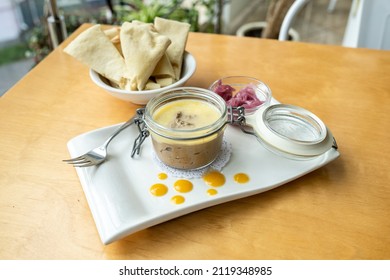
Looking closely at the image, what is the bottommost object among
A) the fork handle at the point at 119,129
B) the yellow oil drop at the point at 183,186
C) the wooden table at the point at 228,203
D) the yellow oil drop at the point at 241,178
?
the wooden table at the point at 228,203

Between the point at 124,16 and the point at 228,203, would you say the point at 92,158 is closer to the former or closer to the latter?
the point at 228,203

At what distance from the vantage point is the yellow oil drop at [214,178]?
0.59m

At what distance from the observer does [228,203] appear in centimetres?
58

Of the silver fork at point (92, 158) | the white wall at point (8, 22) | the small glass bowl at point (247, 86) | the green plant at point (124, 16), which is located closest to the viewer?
the silver fork at point (92, 158)

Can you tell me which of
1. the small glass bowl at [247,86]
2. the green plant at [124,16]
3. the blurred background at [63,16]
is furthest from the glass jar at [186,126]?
the green plant at [124,16]

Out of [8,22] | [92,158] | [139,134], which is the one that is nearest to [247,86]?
[139,134]

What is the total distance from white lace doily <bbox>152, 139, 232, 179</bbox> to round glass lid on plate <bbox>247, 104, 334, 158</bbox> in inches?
2.7

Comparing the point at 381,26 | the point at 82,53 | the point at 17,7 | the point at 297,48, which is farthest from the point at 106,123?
the point at 17,7

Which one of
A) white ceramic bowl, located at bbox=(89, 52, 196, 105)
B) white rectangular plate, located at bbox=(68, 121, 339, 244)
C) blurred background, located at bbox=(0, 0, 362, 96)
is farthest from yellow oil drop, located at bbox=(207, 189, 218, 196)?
blurred background, located at bbox=(0, 0, 362, 96)

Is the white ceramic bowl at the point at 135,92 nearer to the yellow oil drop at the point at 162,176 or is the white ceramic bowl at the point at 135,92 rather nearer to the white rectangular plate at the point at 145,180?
the white rectangular plate at the point at 145,180

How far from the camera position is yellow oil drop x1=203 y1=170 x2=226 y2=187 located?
59 cm

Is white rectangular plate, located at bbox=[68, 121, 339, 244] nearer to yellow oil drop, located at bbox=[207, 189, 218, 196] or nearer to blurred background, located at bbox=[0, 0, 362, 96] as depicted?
yellow oil drop, located at bbox=[207, 189, 218, 196]

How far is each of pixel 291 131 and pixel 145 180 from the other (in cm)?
27

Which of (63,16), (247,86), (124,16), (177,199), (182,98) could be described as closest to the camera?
(177,199)
